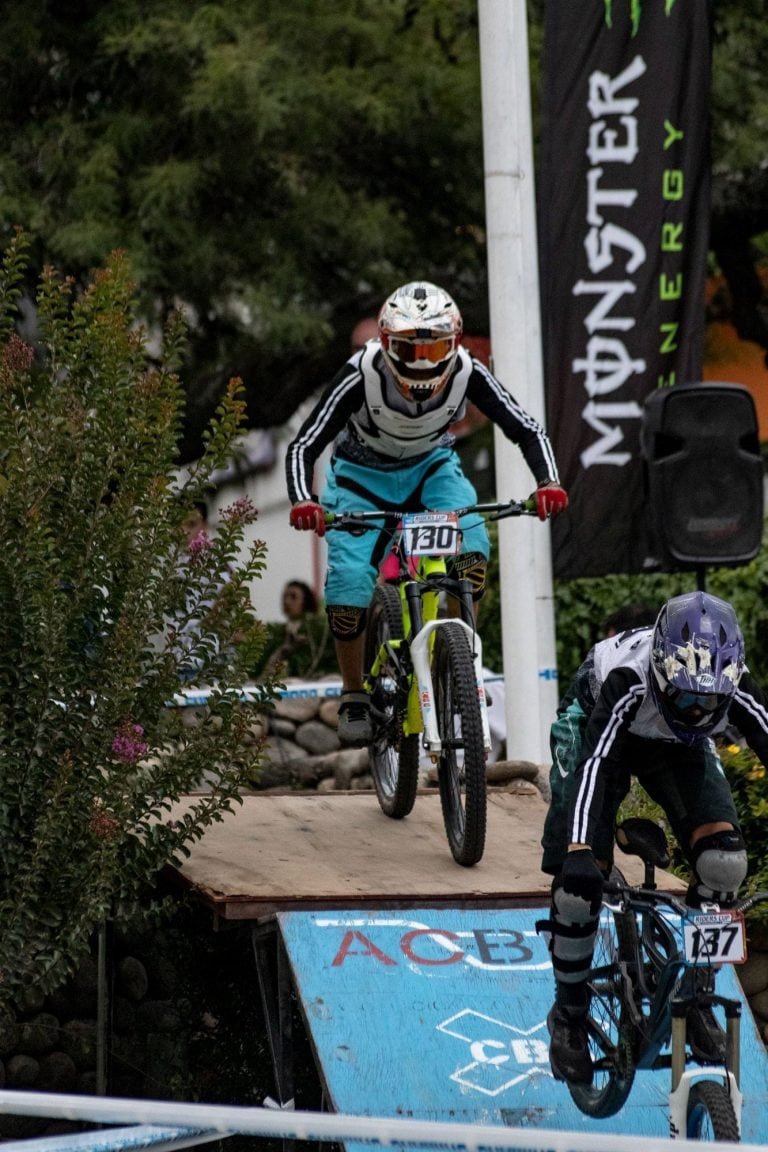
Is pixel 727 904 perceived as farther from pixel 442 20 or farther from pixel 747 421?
pixel 442 20

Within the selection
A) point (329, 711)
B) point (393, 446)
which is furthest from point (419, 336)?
point (329, 711)

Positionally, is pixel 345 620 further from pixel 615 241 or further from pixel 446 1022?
pixel 615 241

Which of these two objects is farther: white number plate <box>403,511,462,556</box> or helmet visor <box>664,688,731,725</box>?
white number plate <box>403,511,462,556</box>

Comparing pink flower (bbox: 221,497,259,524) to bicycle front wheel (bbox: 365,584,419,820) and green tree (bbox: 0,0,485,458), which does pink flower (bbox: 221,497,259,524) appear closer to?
bicycle front wheel (bbox: 365,584,419,820)

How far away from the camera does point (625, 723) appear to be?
5598mm

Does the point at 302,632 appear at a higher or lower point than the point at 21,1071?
higher

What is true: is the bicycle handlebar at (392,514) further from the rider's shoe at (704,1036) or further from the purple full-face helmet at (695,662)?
the rider's shoe at (704,1036)

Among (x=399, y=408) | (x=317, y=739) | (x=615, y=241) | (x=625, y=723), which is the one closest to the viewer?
(x=625, y=723)

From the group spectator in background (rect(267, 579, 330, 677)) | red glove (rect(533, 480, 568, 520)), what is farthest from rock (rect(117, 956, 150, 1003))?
spectator in background (rect(267, 579, 330, 677))

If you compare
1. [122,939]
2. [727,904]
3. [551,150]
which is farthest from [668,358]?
[727,904]

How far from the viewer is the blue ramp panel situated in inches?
235

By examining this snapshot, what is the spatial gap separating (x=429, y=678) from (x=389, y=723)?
68 cm

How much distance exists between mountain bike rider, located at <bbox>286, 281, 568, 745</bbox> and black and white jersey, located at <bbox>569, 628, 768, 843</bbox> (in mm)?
2015

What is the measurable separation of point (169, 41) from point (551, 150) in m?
4.59
